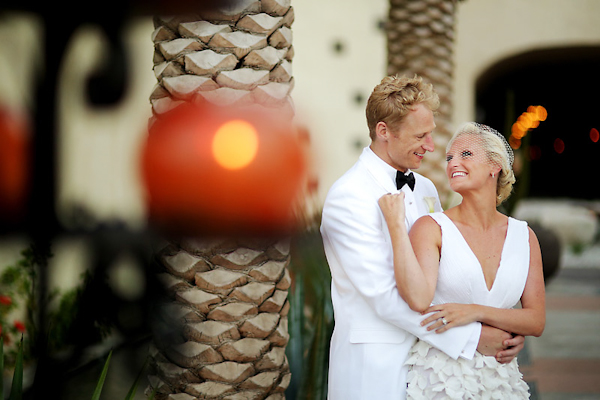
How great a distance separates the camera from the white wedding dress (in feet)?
6.70

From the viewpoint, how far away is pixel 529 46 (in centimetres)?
1115

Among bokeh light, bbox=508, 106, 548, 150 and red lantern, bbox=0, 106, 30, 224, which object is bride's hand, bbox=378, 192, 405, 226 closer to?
red lantern, bbox=0, 106, 30, 224

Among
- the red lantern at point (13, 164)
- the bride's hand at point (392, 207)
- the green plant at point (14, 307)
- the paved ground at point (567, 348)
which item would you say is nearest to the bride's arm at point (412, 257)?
the bride's hand at point (392, 207)

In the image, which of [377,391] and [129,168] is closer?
[377,391]

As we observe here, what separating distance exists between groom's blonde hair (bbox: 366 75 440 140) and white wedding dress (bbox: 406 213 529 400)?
1.39ft

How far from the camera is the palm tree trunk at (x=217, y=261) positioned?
2039 millimetres

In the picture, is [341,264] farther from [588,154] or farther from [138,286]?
[588,154]

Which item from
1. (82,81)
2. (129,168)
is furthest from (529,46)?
(82,81)

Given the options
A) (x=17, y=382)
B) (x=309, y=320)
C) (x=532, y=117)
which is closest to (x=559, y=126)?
(x=532, y=117)

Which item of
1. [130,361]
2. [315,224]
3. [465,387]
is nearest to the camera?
[465,387]

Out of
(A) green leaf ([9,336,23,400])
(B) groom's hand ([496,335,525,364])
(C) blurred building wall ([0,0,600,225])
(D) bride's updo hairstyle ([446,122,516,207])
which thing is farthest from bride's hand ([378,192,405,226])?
(C) blurred building wall ([0,0,600,225])

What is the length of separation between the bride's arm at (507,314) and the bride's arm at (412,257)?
0.27 feet

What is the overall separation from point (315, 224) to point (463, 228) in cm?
92

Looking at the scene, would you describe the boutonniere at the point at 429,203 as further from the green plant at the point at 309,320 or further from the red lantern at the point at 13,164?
the red lantern at the point at 13,164
